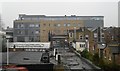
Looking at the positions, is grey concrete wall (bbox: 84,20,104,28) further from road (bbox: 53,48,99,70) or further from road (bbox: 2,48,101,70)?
road (bbox: 53,48,99,70)

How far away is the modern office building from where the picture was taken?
20422 millimetres

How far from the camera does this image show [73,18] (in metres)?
22.7

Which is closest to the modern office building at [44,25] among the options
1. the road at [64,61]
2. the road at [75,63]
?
the road at [64,61]

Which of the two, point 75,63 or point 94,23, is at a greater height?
point 94,23

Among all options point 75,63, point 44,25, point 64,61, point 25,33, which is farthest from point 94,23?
point 75,63

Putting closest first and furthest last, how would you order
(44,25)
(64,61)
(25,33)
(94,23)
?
(64,61), (25,33), (44,25), (94,23)

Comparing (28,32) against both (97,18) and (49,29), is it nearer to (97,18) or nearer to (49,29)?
(49,29)

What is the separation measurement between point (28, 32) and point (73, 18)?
454 centimetres

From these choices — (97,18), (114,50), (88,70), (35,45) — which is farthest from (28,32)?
(88,70)

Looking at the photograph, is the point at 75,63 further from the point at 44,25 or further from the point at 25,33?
the point at 44,25

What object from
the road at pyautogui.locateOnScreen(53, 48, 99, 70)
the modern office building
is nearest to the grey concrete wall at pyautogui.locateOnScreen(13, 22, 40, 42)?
the modern office building

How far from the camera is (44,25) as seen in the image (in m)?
21.2

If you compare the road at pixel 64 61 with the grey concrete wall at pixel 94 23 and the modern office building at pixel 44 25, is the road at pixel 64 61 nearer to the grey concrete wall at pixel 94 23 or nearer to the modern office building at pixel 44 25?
the modern office building at pixel 44 25

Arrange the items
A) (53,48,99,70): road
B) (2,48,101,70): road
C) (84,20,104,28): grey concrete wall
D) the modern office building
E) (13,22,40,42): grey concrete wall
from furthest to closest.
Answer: (84,20,104,28): grey concrete wall → the modern office building → (13,22,40,42): grey concrete wall → (2,48,101,70): road → (53,48,99,70): road
